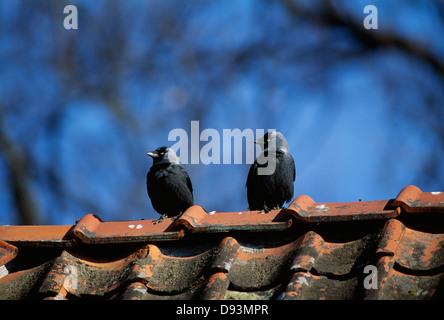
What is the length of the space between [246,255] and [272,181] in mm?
2785

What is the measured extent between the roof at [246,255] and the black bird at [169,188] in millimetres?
2715

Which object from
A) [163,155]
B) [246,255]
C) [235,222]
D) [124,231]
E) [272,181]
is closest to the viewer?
[246,255]

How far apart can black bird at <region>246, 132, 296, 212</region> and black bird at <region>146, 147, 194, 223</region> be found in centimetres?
71

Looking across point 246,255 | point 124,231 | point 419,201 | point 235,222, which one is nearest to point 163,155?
point 124,231

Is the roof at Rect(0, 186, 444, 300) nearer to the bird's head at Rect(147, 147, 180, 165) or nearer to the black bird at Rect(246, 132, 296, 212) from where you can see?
the black bird at Rect(246, 132, 296, 212)

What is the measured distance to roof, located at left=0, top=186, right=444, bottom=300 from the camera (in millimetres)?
2723

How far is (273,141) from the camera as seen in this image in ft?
20.4

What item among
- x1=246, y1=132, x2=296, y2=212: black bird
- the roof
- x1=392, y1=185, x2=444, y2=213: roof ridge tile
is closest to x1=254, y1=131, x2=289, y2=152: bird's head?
x1=246, y1=132, x2=296, y2=212: black bird

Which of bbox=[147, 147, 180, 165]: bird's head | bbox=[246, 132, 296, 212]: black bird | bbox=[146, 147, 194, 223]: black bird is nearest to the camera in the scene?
bbox=[246, 132, 296, 212]: black bird

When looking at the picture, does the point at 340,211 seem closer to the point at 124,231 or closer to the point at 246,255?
the point at 246,255

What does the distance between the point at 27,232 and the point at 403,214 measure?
2.04 meters

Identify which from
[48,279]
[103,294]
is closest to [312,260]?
[103,294]
